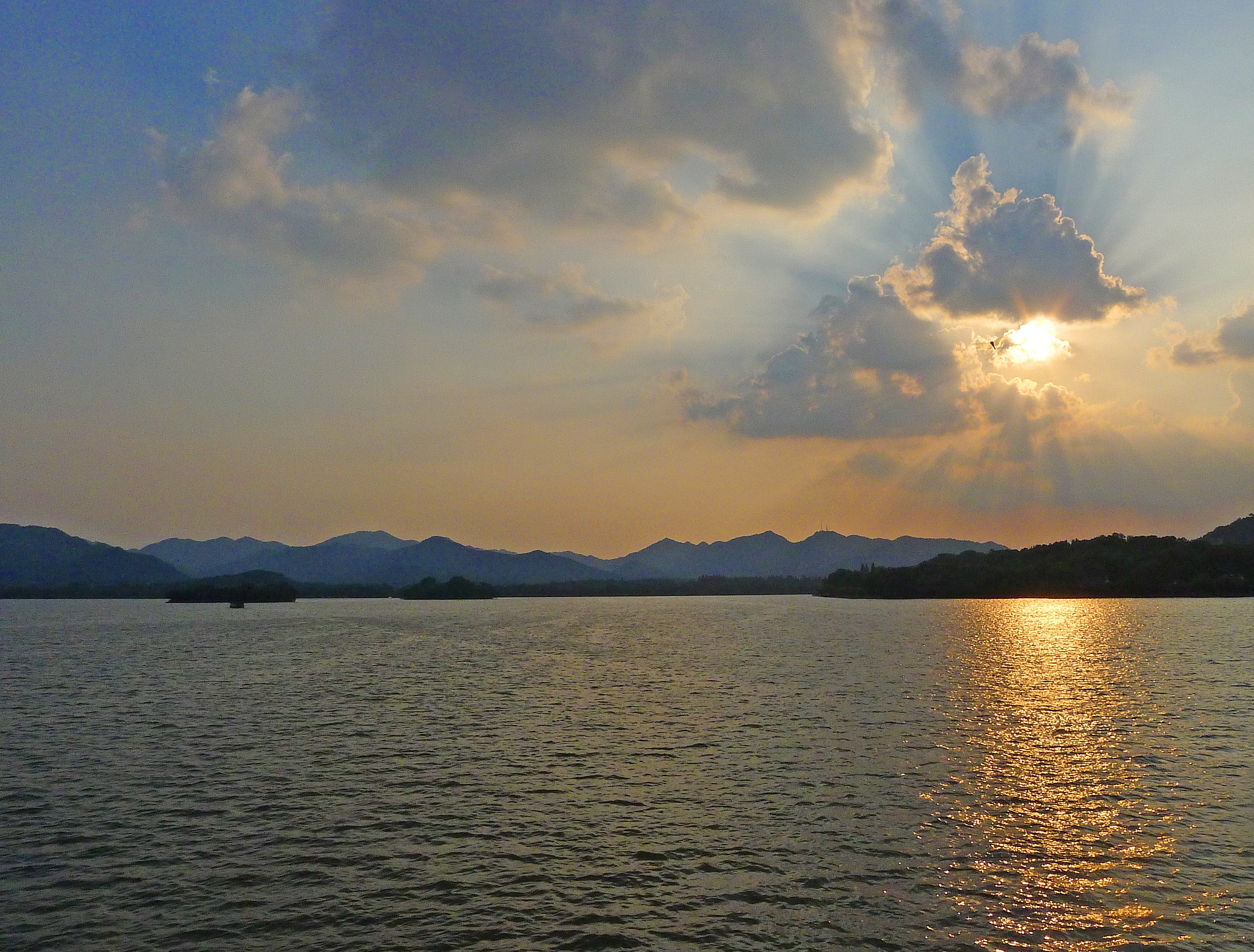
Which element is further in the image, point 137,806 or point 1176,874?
point 137,806

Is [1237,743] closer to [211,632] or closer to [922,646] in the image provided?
[922,646]

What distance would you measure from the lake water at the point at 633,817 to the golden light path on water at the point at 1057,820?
0.63ft

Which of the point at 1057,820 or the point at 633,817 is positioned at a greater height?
the point at 633,817

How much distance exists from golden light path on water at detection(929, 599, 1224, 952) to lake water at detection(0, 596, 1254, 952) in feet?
0.63

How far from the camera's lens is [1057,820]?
36938 mm

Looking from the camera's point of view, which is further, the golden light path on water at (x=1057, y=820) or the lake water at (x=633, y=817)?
the golden light path on water at (x=1057, y=820)

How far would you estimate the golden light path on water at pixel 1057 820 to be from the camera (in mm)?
26438

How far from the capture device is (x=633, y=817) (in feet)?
121

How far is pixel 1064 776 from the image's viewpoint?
44906 millimetres

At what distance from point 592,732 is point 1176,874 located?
37.6 metres

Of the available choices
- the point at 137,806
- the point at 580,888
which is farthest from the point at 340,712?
the point at 580,888

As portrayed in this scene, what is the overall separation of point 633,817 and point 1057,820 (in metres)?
20.5

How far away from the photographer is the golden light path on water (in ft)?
86.7

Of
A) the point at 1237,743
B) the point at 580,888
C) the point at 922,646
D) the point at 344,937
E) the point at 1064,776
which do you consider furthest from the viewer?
the point at 922,646
